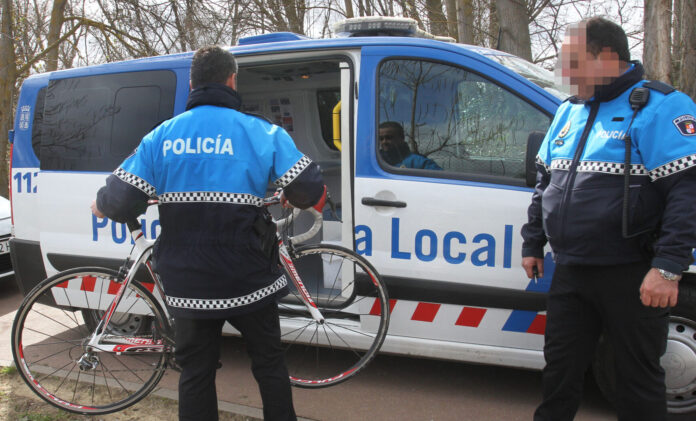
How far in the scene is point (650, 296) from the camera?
1.92m

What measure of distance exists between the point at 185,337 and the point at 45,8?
14323 mm

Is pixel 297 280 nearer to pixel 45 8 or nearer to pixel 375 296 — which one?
pixel 375 296

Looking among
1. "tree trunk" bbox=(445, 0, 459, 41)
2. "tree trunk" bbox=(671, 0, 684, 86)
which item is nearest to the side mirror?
"tree trunk" bbox=(671, 0, 684, 86)

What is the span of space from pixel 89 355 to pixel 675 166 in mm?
2772

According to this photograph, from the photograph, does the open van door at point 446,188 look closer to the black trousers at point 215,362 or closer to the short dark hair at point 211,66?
the black trousers at point 215,362

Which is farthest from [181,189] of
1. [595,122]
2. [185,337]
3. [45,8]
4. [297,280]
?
[45,8]

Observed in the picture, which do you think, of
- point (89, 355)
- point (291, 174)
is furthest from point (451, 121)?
point (89, 355)

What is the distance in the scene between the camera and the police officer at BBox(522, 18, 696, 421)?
1897mm

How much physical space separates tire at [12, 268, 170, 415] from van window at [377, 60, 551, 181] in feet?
5.13

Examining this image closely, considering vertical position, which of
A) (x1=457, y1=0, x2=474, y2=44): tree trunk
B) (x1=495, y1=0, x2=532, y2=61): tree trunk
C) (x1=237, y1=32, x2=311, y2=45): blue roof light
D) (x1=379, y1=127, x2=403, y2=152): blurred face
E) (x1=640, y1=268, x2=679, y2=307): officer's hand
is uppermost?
(x1=457, y1=0, x2=474, y2=44): tree trunk

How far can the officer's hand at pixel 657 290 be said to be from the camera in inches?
74.9

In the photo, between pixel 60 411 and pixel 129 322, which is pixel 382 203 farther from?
pixel 60 411

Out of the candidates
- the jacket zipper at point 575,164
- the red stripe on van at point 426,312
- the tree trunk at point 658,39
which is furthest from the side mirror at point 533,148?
the tree trunk at point 658,39

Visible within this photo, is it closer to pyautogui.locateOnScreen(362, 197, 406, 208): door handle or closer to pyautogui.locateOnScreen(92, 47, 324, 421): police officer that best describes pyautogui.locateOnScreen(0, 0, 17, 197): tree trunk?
pyautogui.locateOnScreen(362, 197, 406, 208): door handle
